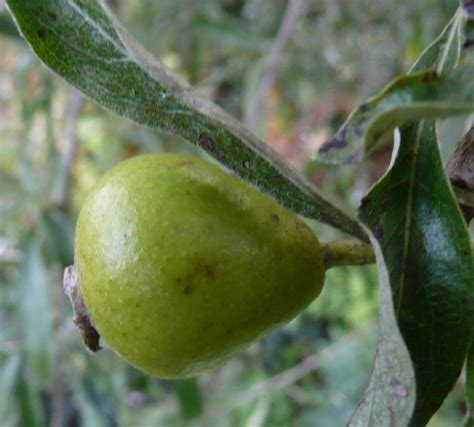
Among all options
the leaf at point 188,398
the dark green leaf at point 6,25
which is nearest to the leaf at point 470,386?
the dark green leaf at point 6,25

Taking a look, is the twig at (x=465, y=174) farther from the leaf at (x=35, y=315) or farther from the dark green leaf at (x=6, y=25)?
the leaf at (x=35, y=315)

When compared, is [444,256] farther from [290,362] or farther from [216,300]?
[290,362]

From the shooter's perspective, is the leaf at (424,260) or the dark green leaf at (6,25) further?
the dark green leaf at (6,25)

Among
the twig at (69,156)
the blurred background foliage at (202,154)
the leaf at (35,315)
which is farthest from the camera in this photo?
the twig at (69,156)

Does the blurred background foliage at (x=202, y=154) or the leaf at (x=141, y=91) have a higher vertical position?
the blurred background foliage at (x=202, y=154)

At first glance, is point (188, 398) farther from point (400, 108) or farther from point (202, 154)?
point (400, 108)

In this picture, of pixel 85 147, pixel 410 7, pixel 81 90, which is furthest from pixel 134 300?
pixel 85 147

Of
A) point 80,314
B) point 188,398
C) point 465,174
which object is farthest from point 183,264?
point 188,398
